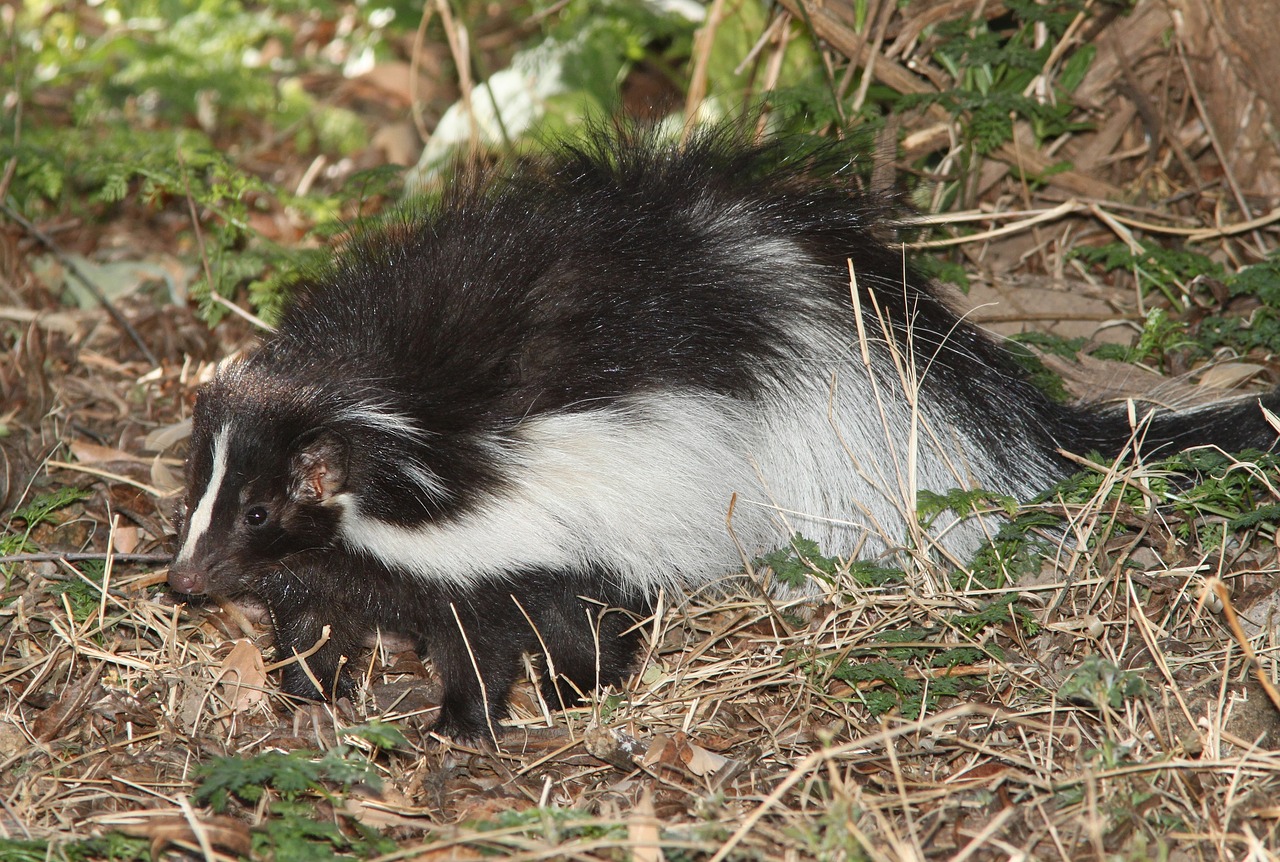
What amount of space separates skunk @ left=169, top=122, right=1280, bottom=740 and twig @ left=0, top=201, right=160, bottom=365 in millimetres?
1901

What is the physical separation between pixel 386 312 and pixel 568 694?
1.46 m

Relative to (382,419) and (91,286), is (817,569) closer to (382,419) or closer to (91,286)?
(382,419)

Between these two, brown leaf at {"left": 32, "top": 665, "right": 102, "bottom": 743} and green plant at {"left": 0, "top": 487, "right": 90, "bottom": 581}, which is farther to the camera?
green plant at {"left": 0, "top": 487, "right": 90, "bottom": 581}

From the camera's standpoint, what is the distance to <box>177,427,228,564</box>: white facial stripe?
12.7 ft

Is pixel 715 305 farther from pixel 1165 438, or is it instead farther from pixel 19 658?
pixel 19 658

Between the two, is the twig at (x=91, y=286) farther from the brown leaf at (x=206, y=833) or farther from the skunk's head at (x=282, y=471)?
the brown leaf at (x=206, y=833)

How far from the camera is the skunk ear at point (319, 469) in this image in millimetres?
3844

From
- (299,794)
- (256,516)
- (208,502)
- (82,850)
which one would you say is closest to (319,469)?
(256,516)

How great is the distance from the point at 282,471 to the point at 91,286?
2870 millimetres

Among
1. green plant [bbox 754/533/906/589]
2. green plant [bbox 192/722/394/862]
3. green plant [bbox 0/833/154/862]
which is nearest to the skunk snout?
green plant [bbox 192/722/394/862]

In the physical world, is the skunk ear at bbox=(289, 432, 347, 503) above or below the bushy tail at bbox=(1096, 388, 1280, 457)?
above

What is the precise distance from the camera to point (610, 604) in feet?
Answer: 14.3

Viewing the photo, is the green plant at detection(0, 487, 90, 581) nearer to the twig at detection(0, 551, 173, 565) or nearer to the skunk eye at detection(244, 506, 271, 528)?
the twig at detection(0, 551, 173, 565)

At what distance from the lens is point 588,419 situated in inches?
150
